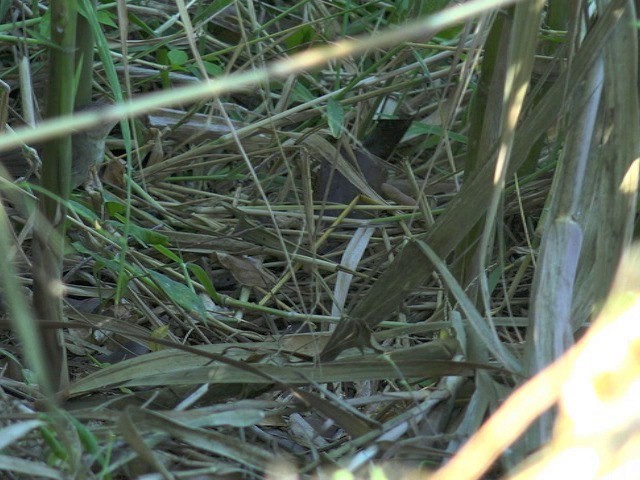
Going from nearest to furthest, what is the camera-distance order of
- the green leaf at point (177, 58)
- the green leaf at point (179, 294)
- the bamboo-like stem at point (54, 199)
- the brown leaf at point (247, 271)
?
the bamboo-like stem at point (54, 199)
the green leaf at point (179, 294)
the brown leaf at point (247, 271)
the green leaf at point (177, 58)

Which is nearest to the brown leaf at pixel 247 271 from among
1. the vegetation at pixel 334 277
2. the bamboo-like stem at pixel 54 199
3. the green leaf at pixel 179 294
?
the vegetation at pixel 334 277

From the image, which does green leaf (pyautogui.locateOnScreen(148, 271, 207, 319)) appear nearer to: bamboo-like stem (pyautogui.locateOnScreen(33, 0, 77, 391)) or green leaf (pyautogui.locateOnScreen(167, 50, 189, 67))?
bamboo-like stem (pyautogui.locateOnScreen(33, 0, 77, 391))

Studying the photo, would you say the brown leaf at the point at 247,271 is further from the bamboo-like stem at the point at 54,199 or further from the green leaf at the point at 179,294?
the bamboo-like stem at the point at 54,199

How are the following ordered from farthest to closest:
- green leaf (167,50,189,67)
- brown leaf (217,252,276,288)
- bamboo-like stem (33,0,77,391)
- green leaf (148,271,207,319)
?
1. green leaf (167,50,189,67)
2. brown leaf (217,252,276,288)
3. green leaf (148,271,207,319)
4. bamboo-like stem (33,0,77,391)

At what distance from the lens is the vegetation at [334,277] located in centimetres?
73

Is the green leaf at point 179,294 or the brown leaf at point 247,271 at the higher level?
the green leaf at point 179,294

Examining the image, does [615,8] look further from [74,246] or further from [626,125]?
[74,246]

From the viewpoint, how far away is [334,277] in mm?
1617

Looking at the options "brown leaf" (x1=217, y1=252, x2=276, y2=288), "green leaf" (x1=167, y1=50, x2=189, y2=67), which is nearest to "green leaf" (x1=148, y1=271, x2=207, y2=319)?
"brown leaf" (x1=217, y1=252, x2=276, y2=288)

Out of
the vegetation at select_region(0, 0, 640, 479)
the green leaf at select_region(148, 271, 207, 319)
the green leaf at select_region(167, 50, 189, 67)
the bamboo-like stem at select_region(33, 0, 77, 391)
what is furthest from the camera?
the green leaf at select_region(167, 50, 189, 67)

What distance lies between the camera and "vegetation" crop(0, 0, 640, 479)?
73 centimetres

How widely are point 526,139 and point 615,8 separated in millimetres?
150

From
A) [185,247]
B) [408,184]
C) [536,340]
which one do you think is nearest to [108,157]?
[185,247]

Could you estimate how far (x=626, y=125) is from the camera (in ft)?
2.87
